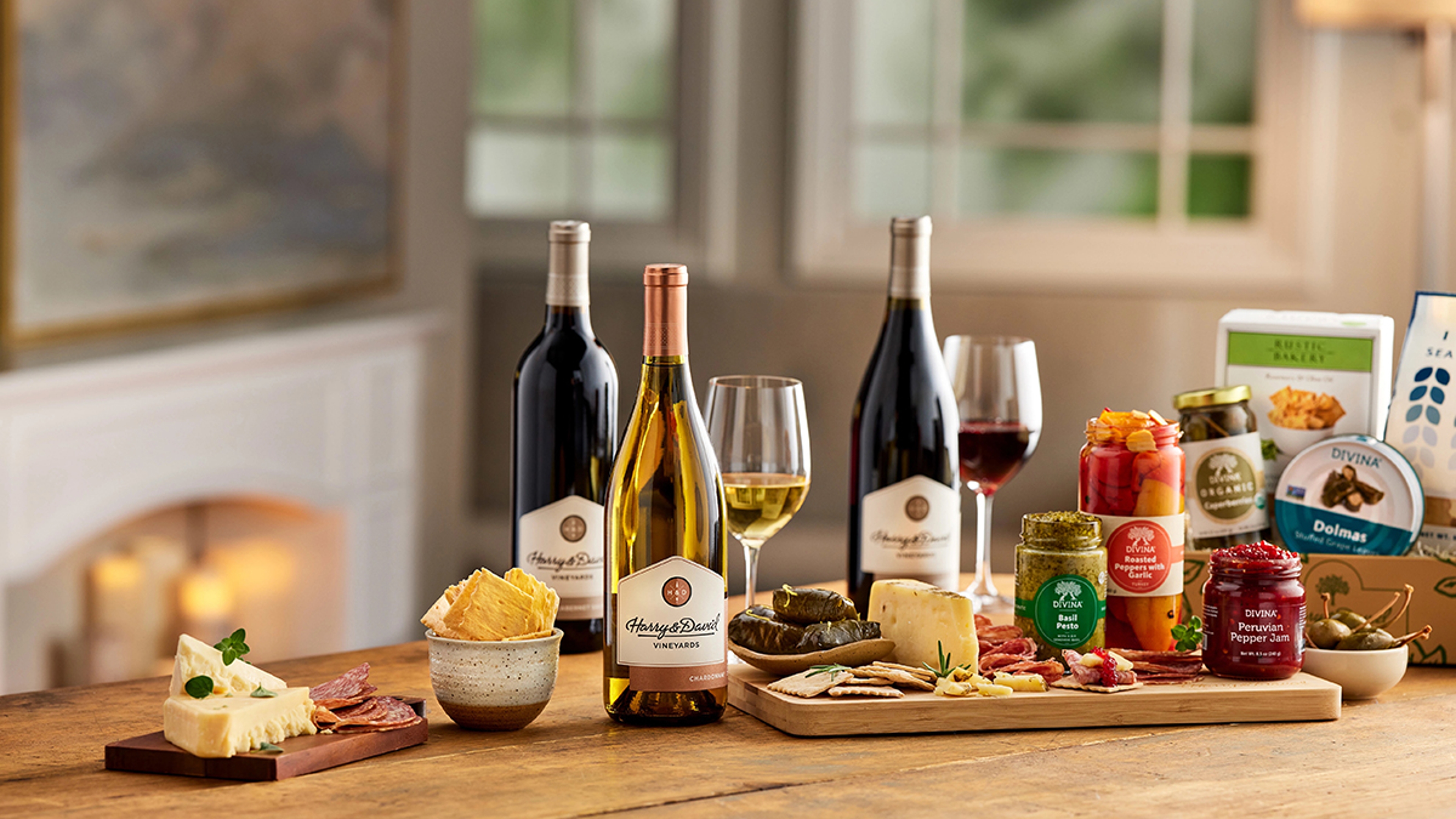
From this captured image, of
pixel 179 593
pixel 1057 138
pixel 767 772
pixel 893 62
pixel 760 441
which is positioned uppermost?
pixel 893 62

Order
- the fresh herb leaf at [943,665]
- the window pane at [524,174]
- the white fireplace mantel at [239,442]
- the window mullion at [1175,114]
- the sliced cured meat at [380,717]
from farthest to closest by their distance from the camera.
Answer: the window pane at [524,174], the window mullion at [1175,114], the white fireplace mantel at [239,442], the fresh herb leaf at [943,665], the sliced cured meat at [380,717]

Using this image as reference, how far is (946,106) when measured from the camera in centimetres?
387

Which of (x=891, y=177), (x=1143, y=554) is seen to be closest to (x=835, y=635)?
(x=1143, y=554)

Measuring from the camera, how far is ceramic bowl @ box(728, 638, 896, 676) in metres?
1.12

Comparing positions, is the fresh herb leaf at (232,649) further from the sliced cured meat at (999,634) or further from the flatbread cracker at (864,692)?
the sliced cured meat at (999,634)

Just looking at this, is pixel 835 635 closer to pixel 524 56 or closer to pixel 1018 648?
pixel 1018 648

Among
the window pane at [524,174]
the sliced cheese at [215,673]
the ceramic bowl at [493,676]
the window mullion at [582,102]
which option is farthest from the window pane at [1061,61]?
the sliced cheese at [215,673]

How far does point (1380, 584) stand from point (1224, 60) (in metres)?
2.86

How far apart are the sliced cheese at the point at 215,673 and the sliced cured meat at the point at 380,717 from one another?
0.05 m

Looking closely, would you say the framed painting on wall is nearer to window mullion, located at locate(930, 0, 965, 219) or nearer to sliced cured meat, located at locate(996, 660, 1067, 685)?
window mullion, located at locate(930, 0, 965, 219)

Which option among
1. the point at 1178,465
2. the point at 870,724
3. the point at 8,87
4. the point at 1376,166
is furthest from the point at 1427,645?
the point at 1376,166

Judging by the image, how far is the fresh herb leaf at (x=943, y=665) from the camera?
111 centimetres

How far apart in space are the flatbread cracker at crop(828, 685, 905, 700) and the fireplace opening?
181 cm

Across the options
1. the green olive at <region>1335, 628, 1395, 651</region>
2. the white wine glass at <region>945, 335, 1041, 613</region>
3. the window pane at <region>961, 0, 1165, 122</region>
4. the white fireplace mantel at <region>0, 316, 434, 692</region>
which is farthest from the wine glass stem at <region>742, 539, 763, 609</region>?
the window pane at <region>961, 0, 1165, 122</region>
